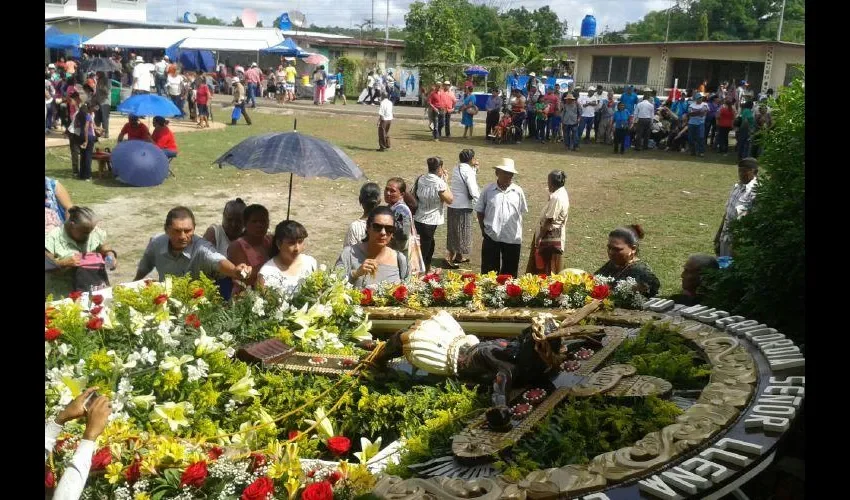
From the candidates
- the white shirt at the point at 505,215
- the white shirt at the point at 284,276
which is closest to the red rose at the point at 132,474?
the white shirt at the point at 284,276

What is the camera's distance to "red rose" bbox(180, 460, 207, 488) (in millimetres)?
3236

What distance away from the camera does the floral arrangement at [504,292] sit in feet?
17.4

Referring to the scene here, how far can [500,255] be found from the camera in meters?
8.50

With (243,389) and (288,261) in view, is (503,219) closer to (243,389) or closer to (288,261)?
(288,261)

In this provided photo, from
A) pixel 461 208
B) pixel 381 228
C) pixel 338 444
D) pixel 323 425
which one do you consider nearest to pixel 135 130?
pixel 461 208

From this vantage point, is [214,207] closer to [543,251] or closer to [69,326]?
[543,251]

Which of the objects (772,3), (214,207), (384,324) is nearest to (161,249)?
(384,324)

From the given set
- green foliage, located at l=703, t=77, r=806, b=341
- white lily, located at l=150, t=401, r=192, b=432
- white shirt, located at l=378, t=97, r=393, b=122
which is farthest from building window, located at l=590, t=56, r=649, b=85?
white lily, located at l=150, t=401, r=192, b=432

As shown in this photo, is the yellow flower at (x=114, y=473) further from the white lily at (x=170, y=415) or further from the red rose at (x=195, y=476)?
the white lily at (x=170, y=415)

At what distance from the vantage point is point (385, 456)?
3.78 m

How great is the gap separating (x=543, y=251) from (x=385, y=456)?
14.8 feet

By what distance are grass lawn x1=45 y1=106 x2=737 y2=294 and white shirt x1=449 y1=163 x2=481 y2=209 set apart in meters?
0.95

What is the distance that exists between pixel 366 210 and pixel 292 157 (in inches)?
32.5

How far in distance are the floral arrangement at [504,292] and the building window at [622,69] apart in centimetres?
2649
